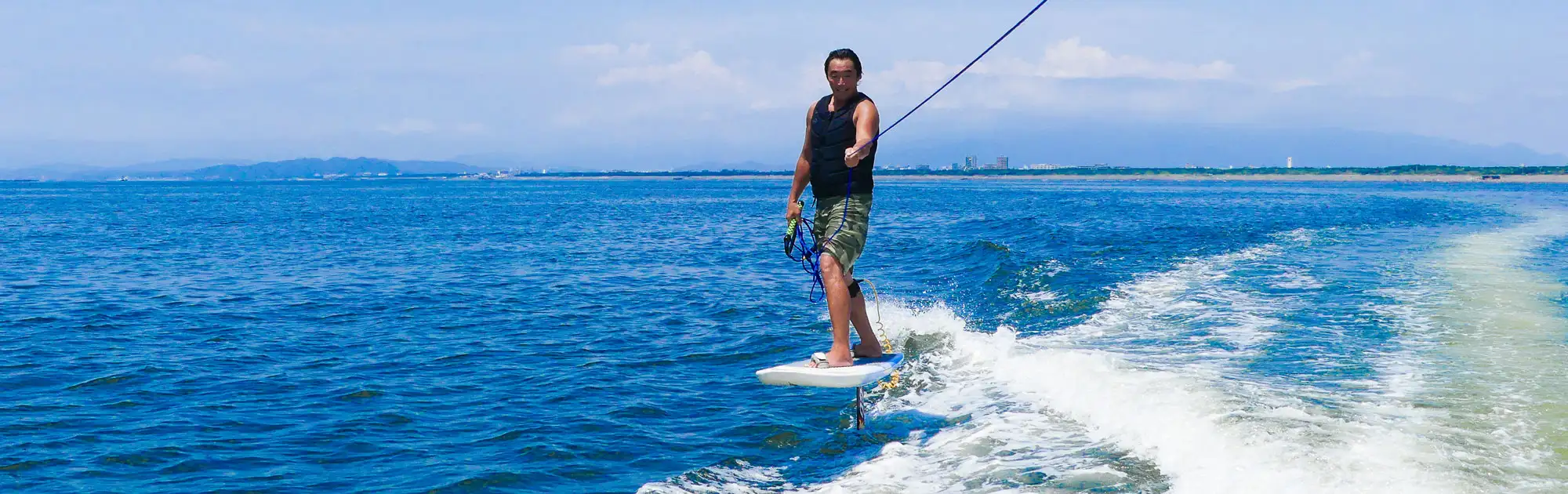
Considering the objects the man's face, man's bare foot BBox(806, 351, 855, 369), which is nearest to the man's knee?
man's bare foot BBox(806, 351, 855, 369)

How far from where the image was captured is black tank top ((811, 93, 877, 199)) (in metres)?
7.55

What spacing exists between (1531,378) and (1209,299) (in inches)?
247

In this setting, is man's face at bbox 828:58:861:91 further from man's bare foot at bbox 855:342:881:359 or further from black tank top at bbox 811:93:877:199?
man's bare foot at bbox 855:342:881:359

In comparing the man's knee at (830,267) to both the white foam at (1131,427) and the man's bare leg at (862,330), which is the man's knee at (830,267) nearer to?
the man's bare leg at (862,330)

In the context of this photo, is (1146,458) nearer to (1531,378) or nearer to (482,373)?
(1531,378)

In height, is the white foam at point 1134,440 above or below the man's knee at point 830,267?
below

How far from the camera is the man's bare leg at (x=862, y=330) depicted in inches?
324

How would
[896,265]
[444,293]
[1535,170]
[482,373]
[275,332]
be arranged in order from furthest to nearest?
[1535,170] → [896,265] → [444,293] → [275,332] → [482,373]

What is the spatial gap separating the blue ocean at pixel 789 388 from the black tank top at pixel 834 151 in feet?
6.72

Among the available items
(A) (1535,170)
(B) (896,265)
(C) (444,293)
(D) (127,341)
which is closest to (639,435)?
(D) (127,341)

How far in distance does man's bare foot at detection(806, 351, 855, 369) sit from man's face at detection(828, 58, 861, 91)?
6.71 feet

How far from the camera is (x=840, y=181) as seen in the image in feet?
25.8

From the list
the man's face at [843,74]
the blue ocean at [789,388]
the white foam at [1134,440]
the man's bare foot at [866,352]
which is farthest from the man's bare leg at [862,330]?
the man's face at [843,74]

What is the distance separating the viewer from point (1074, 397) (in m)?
8.65
